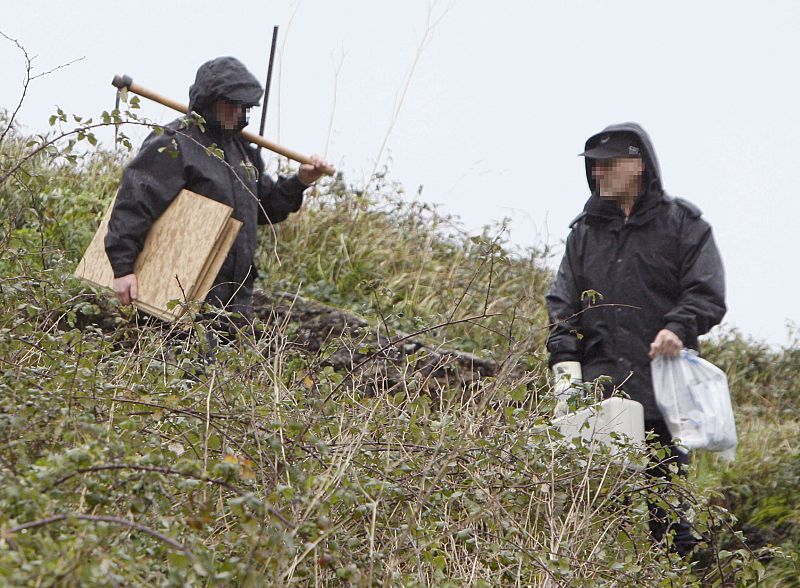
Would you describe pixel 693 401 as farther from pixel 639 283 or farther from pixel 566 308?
pixel 566 308

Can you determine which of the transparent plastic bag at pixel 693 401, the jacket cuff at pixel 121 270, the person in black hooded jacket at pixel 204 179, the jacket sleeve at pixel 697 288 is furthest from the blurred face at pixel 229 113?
the transparent plastic bag at pixel 693 401

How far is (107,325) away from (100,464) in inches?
164

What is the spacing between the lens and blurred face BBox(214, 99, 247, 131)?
17.7 ft

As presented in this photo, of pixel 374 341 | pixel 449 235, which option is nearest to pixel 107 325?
pixel 374 341

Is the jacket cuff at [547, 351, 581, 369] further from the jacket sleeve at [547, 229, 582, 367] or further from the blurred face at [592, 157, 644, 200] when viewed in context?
the blurred face at [592, 157, 644, 200]

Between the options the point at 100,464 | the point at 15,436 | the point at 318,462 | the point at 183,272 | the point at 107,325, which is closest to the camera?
the point at 100,464

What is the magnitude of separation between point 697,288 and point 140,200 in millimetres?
2354

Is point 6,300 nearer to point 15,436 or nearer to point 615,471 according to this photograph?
point 15,436

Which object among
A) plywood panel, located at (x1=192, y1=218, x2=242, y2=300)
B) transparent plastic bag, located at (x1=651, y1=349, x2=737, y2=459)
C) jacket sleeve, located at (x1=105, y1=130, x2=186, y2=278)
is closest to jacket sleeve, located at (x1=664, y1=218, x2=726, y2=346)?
transparent plastic bag, located at (x1=651, y1=349, x2=737, y2=459)

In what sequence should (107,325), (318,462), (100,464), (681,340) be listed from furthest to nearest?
1. (107,325)
2. (681,340)
3. (318,462)
4. (100,464)

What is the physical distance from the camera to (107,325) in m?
6.84

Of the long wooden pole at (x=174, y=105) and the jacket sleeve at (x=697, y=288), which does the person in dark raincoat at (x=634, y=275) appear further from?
the long wooden pole at (x=174, y=105)

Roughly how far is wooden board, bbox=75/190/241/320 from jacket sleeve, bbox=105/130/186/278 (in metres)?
0.05

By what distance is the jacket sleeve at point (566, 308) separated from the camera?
506 cm
